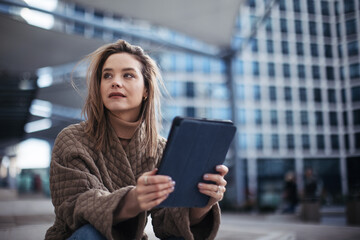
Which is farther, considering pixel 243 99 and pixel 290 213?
pixel 243 99

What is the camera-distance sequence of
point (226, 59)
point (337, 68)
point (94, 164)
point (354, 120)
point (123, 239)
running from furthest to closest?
point (337, 68), point (354, 120), point (226, 59), point (94, 164), point (123, 239)

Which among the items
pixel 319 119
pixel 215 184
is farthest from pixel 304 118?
pixel 215 184

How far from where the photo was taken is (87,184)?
4.97ft

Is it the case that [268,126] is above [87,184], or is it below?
above

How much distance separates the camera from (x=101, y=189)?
1.54 m

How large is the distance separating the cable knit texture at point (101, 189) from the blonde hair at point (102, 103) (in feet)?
0.13

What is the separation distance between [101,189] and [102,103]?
449 millimetres

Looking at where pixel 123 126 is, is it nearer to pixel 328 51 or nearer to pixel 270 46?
pixel 328 51

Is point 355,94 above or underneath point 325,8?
underneath

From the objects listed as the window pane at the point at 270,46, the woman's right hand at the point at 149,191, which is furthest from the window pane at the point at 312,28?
the woman's right hand at the point at 149,191

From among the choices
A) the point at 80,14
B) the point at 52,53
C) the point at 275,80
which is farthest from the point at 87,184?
the point at 275,80

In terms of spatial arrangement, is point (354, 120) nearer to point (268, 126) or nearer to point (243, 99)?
point (268, 126)

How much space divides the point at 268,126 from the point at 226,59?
93.0 feet

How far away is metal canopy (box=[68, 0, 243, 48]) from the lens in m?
13.9
